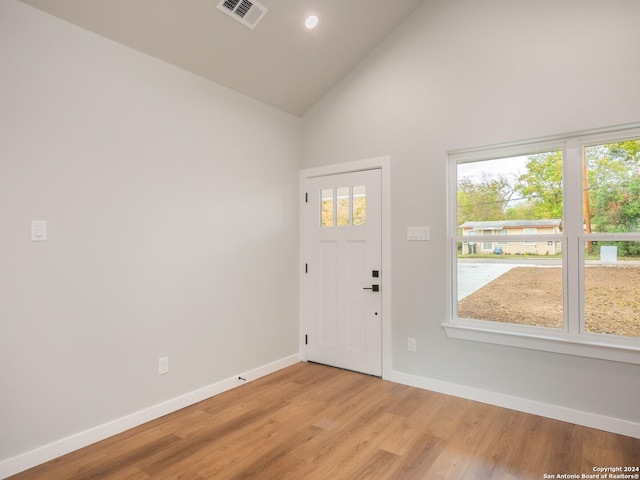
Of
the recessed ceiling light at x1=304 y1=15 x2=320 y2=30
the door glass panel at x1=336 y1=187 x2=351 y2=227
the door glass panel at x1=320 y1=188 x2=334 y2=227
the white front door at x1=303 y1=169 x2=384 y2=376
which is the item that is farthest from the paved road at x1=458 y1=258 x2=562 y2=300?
the recessed ceiling light at x1=304 y1=15 x2=320 y2=30

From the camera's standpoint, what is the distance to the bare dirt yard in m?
2.51

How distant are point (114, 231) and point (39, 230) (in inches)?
17.0

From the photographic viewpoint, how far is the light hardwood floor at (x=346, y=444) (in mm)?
2084

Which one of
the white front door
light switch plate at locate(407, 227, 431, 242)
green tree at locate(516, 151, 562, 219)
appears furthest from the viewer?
the white front door

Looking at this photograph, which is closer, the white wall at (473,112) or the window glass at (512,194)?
the white wall at (473,112)

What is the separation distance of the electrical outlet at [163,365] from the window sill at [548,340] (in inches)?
91.1

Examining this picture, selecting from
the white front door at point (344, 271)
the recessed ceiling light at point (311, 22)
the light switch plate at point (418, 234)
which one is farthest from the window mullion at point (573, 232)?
the recessed ceiling light at point (311, 22)

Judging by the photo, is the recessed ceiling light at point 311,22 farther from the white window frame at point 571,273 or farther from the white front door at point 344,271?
the white window frame at point 571,273

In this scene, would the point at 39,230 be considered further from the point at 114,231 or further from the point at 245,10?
the point at 245,10

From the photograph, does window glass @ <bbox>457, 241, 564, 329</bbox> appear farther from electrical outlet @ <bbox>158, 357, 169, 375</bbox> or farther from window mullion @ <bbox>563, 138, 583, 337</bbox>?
electrical outlet @ <bbox>158, 357, 169, 375</bbox>

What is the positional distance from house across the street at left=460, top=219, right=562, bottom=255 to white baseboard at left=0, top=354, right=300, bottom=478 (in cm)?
238

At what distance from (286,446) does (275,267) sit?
1.85 m

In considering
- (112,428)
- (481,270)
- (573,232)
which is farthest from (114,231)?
(573,232)

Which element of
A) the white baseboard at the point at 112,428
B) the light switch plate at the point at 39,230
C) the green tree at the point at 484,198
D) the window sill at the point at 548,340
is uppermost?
the green tree at the point at 484,198
